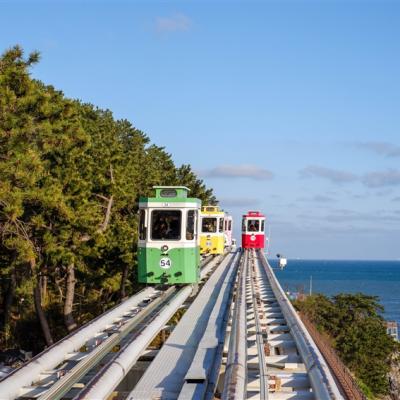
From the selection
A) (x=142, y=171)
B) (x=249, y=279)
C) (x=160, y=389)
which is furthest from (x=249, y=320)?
(x=142, y=171)

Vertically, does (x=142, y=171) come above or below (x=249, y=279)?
above

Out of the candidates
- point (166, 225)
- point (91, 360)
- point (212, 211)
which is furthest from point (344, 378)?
point (212, 211)

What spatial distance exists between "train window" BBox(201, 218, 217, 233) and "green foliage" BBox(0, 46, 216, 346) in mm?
3382

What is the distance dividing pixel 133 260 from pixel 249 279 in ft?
18.7

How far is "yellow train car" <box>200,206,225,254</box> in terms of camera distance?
109 ft

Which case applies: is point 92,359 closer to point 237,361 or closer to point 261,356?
point 237,361

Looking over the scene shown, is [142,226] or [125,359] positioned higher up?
[142,226]

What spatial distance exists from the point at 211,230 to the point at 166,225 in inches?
654

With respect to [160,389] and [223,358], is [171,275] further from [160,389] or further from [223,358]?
[160,389]

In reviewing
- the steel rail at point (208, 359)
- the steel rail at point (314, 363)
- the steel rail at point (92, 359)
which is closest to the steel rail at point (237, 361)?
the steel rail at point (208, 359)

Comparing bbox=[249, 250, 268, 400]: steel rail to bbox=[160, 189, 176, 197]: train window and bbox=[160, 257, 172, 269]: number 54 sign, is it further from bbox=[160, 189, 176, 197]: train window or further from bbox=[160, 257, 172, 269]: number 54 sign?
bbox=[160, 189, 176, 197]: train window

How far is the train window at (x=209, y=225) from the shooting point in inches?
1312

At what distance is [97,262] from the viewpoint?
27688 mm

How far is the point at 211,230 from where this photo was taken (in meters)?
34.0
